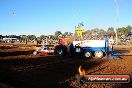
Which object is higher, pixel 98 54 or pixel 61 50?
pixel 61 50

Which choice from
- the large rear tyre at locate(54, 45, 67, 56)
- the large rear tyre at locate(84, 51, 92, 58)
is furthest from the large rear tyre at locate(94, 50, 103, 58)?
the large rear tyre at locate(54, 45, 67, 56)

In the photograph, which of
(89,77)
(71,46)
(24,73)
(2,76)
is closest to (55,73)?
(24,73)

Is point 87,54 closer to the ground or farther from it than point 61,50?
closer to the ground

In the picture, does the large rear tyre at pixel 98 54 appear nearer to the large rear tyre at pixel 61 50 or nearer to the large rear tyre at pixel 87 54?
the large rear tyre at pixel 87 54

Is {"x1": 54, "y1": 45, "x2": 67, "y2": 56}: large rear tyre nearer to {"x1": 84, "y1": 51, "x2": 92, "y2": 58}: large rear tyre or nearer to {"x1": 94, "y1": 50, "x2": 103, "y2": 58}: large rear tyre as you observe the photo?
{"x1": 84, "y1": 51, "x2": 92, "y2": 58}: large rear tyre

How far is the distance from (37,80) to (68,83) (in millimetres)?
1741

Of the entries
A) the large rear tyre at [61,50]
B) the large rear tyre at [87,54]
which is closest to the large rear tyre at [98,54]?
Answer: the large rear tyre at [87,54]

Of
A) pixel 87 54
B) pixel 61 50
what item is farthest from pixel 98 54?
pixel 61 50

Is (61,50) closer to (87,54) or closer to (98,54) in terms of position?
(87,54)

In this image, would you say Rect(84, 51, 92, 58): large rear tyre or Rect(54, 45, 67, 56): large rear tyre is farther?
Rect(54, 45, 67, 56): large rear tyre

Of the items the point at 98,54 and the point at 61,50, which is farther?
the point at 61,50

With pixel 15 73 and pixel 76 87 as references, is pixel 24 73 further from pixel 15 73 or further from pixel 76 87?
pixel 76 87

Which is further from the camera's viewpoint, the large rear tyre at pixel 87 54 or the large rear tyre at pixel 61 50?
the large rear tyre at pixel 61 50

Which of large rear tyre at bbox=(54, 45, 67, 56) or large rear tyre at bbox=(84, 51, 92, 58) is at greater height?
large rear tyre at bbox=(54, 45, 67, 56)
